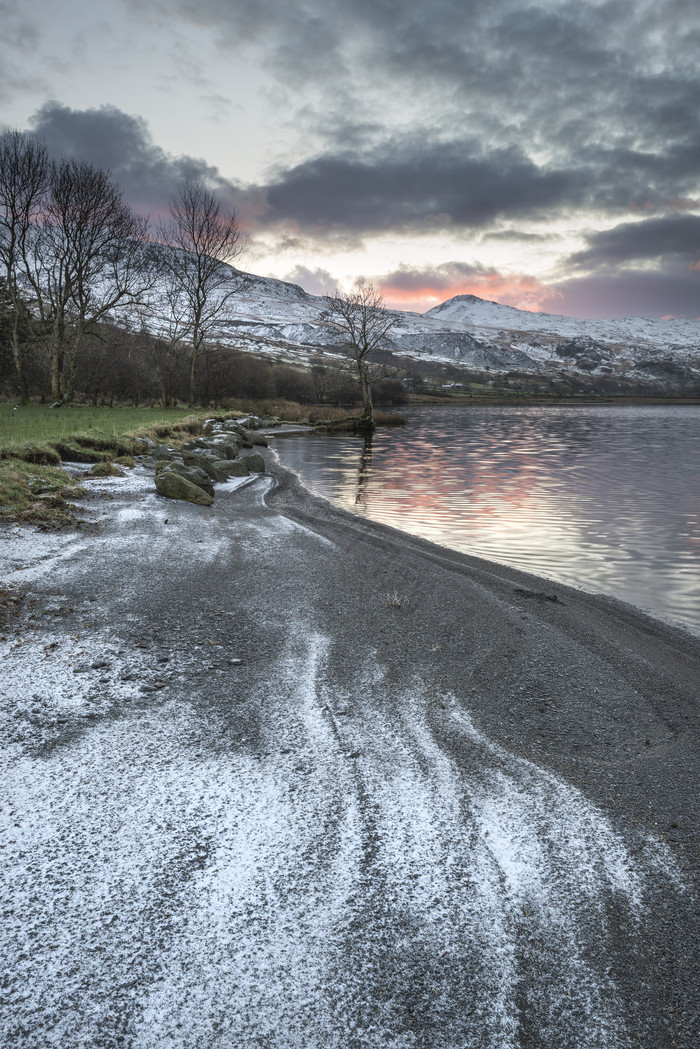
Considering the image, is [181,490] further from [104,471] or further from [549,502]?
[549,502]

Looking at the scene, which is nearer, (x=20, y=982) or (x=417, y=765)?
(x=20, y=982)

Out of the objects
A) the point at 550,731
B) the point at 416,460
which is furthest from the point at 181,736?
the point at 416,460

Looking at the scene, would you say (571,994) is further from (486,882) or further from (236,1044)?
(236,1044)

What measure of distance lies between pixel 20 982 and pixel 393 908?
58.5 inches

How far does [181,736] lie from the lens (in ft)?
11.7

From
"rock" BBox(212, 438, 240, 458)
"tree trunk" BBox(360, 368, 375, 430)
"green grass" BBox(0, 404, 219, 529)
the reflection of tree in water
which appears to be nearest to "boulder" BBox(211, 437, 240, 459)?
"rock" BBox(212, 438, 240, 458)

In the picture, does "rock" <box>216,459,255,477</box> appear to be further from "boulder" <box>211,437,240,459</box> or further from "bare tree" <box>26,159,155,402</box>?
"bare tree" <box>26,159,155,402</box>

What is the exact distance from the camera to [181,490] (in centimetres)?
1102

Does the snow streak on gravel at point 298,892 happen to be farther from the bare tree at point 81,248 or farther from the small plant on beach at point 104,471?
the bare tree at point 81,248

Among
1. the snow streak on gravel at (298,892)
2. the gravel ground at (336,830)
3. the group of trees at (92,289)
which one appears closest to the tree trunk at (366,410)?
the group of trees at (92,289)

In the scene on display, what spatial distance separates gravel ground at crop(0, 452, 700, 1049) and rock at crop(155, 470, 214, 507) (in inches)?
208

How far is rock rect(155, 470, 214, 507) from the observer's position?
11.0m

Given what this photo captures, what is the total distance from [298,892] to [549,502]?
1446cm

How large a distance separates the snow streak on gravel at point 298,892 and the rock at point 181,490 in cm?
766
